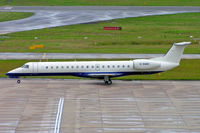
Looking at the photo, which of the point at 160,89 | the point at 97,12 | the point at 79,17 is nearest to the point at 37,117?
the point at 160,89

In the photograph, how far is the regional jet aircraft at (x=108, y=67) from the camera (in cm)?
3984

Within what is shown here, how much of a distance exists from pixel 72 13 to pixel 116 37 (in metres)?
29.0

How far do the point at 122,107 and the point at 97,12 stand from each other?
6673 centimetres

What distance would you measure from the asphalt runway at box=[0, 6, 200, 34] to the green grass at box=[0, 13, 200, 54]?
5035mm

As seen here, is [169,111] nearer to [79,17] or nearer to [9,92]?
[9,92]

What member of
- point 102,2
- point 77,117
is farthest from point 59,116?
point 102,2

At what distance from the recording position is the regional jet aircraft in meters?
39.8

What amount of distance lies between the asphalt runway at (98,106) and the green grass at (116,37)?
756 inches

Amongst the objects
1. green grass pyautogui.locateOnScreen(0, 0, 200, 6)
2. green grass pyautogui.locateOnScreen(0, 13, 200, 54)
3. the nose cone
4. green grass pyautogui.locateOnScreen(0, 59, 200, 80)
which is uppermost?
the nose cone

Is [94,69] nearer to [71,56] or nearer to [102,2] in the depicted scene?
[71,56]

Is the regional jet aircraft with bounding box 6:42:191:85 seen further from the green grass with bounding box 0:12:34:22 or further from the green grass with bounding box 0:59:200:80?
the green grass with bounding box 0:12:34:22

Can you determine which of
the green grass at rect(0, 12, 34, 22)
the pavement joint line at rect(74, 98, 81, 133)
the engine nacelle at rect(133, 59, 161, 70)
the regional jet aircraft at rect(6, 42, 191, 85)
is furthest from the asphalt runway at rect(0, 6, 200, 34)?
the pavement joint line at rect(74, 98, 81, 133)

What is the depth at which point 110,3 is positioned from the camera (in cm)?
11075

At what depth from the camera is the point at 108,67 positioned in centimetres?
4053
